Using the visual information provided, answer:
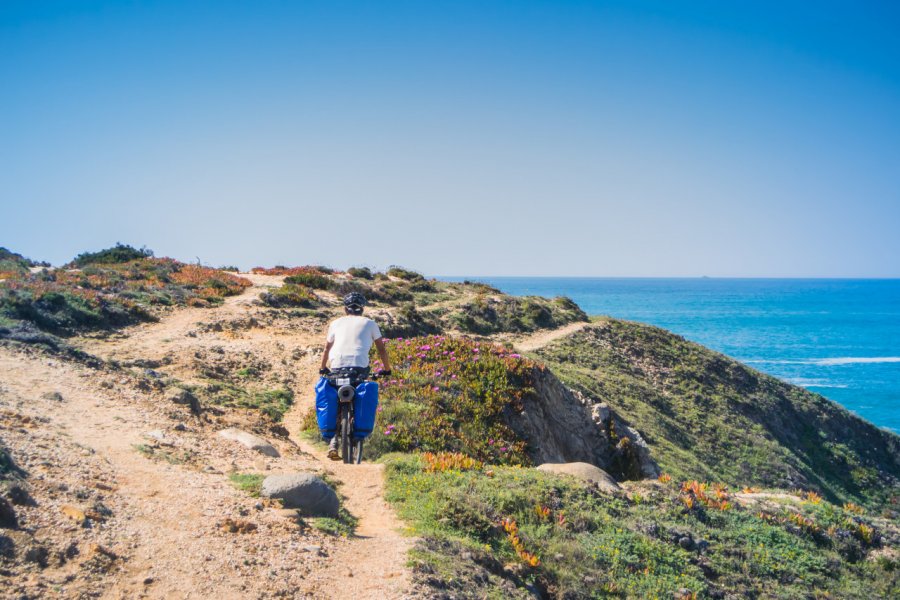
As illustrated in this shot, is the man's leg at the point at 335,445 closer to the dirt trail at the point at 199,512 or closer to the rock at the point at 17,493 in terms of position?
the dirt trail at the point at 199,512

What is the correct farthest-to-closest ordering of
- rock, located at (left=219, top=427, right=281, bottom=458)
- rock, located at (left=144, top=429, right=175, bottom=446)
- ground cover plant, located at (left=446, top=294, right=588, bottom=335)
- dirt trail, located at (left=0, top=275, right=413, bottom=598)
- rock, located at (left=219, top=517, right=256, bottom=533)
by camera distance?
ground cover plant, located at (left=446, top=294, right=588, bottom=335) → rock, located at (left=219, top=427, right=281, bottom=458) → rock, located at (left=144, top=429, right=175, bottom=446) → rock, located at (left=219, top=517, right=256, bottom=533) → dirt trail, located at (left=0, top=275, right=413, bottom=598)

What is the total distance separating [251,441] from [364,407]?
2.39 metres

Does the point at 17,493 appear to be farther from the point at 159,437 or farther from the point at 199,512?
the point at 159,437

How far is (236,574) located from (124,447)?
3.52 m

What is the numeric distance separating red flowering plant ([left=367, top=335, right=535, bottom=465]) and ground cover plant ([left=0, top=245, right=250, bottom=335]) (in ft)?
31.6

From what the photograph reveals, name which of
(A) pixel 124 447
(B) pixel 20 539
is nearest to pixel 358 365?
(A) pixel 124 447

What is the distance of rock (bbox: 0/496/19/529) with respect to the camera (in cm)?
478

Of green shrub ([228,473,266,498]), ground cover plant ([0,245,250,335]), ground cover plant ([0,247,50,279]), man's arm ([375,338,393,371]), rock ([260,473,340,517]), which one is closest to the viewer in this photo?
rock ([260,473,340,517])

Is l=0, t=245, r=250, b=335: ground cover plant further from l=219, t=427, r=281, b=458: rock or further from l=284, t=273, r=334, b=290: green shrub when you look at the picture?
l=219, t=427, r=281, b=458: rock

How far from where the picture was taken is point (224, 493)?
6.76 metres

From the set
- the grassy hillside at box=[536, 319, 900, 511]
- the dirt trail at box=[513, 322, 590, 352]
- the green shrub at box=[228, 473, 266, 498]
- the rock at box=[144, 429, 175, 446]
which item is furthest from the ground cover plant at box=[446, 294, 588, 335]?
the green shrub at box=[228, 473, 266, 498]

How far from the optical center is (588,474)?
9.47 m

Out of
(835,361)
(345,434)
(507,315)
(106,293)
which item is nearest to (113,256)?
(106,293)

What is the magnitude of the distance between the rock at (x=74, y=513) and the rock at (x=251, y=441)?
413 cm
